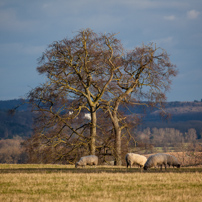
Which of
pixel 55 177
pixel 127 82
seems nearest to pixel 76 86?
pixel 127 82

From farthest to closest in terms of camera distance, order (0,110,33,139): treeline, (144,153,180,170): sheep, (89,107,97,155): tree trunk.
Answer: (0,110,33,139): treeline < (89,107,97,155): tree trunk < (144,153,180,170): sheep

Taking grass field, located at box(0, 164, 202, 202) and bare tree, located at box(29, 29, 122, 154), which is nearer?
grass field, located at box(0, 164, 202, 202)

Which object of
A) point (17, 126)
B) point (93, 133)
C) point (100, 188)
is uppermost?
point (17, 126)

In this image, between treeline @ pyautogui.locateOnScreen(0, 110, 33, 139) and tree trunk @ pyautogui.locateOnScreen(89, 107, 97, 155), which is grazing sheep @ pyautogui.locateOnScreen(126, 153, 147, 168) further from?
treeline @ pyautogui.locateOnScreen(0, 110, 33, 139)

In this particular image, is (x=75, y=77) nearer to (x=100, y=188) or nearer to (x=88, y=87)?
(x=88, y=87)

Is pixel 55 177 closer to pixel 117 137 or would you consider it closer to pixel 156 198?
pixel 156 198

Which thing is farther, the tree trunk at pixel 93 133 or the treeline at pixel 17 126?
the treeline at pixel 17 126

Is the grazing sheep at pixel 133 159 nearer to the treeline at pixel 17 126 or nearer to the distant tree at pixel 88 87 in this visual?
the distant tree at pixel 88 87

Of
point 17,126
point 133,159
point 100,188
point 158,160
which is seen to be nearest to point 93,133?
point 133,159

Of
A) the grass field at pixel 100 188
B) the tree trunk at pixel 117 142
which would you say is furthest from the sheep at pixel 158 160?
the tree trunk at pixel 117 142

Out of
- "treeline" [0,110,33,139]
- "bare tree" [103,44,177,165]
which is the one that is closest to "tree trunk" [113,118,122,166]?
"bare tree" [103,44,177,165]

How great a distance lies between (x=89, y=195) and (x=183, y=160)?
66.7 feet

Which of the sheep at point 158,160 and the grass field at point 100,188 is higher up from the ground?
the sheep at point 158,160

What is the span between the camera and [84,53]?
1219 inches
